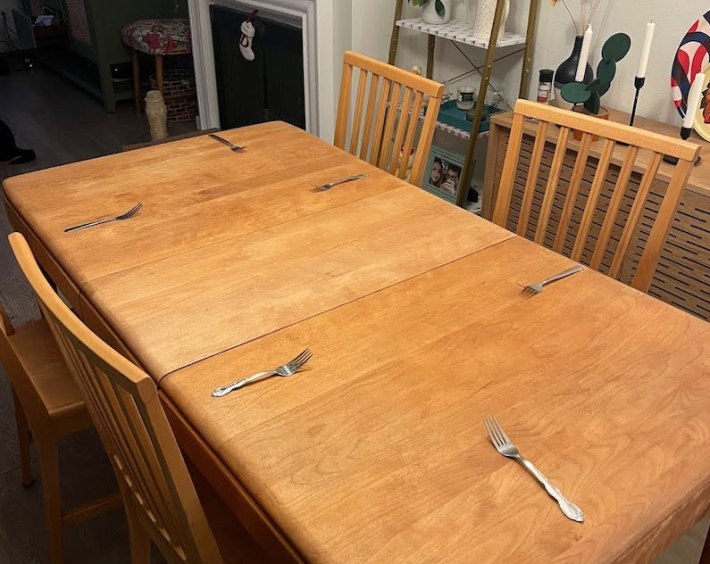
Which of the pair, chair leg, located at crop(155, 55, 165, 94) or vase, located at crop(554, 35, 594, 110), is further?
chair leg, located at crop(155, 55, 165, 94)

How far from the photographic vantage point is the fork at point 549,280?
1.24 meters

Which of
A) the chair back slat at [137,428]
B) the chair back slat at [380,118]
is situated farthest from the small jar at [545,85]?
the chair back slat at [137,428]

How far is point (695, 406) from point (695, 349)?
145mm

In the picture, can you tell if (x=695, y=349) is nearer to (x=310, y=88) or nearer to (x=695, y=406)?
(x=695, y=406)

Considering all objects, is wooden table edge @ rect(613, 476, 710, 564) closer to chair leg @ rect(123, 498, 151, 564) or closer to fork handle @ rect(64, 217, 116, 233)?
chair leg @ rect(123, 498, 151, 564)

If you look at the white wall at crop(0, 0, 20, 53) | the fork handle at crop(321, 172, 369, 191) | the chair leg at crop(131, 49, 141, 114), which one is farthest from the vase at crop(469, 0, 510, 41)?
the white wall at crop(0, 0, 20, 53)

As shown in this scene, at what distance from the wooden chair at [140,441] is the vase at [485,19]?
2.06 m

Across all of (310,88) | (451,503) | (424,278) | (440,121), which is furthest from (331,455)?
(310,88)

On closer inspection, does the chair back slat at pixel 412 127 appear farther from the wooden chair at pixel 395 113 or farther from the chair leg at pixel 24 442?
the chair leg at pixel 24 442

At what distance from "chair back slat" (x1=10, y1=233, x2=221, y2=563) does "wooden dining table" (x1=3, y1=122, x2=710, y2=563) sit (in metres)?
0.07

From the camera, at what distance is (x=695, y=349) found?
109 cm

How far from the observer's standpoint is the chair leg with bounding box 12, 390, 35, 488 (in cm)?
167

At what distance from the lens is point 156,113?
12.8 feet

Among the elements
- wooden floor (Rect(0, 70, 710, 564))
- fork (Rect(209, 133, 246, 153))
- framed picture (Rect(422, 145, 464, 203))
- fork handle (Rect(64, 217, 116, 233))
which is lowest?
wooden floor (Rect(0, 70, 710, 564))
